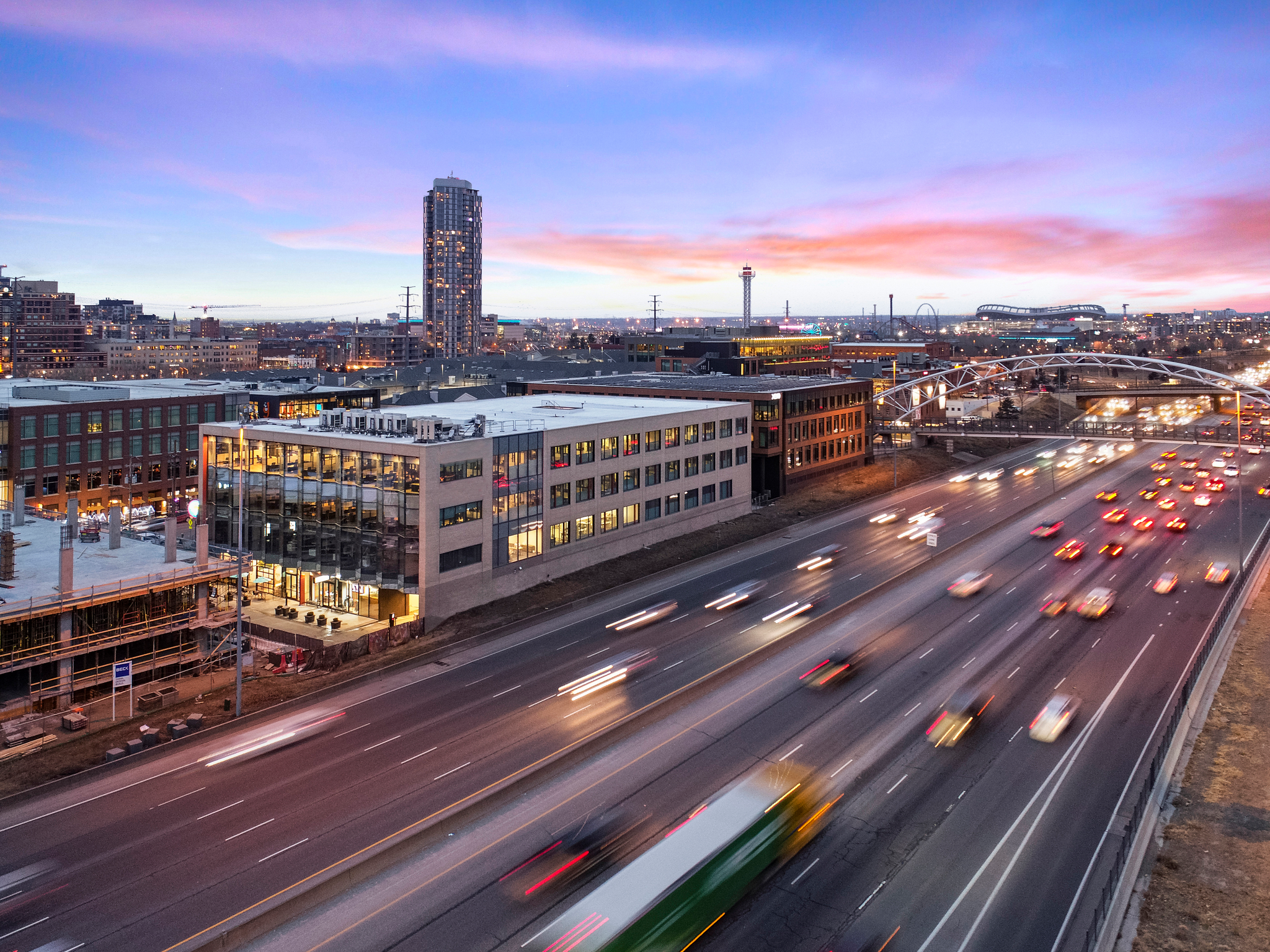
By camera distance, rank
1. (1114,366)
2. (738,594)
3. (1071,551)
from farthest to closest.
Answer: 1. (1114,366)
2. (1071,551)
3. (738,594)

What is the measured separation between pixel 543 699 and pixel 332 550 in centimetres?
2454

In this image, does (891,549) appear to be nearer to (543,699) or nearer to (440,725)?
(543,699)

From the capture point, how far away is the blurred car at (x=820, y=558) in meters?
71.4

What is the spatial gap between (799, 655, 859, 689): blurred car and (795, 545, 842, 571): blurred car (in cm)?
2200

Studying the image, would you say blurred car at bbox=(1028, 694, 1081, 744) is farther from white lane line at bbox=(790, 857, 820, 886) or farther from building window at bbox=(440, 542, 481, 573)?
building window at bbox=(440, 542, 481, 573)

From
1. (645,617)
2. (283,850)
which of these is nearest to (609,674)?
(645,617)

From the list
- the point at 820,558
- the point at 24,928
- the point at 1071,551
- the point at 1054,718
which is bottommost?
the point at 24,928

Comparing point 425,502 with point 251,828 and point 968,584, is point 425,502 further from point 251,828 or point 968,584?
point 968,584

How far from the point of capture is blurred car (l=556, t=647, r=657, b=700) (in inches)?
1785

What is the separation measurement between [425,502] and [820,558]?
34849mm

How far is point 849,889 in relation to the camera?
91.1 feet

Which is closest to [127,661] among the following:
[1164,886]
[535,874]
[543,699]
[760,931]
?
[543,699]

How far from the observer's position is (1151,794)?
33.0 m

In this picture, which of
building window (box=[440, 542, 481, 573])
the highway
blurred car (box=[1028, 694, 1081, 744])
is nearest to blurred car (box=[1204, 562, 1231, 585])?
the highway
